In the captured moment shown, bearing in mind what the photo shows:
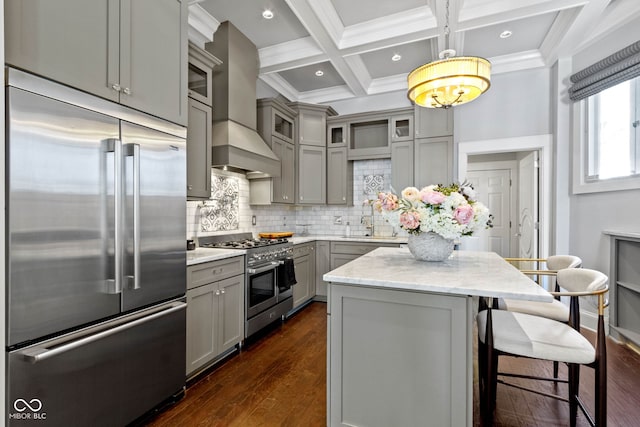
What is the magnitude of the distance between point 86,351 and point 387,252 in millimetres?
1898

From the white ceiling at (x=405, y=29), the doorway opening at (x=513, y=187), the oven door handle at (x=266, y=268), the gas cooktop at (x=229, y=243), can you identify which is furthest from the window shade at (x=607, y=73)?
the oven door handle at (x=266, y=268)

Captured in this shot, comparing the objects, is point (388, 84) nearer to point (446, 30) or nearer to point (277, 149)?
point (446, 30)

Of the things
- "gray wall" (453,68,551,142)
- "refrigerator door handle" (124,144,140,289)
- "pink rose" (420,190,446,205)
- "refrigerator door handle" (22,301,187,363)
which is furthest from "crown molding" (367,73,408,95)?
"refrigerator door handle" (22,301,187,363)

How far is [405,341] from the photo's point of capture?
1503 mm

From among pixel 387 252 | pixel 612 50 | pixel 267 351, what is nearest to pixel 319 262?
pixel 267 351

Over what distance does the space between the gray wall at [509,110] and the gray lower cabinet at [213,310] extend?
3.43m

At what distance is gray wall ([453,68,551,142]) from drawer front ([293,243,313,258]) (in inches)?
97.2

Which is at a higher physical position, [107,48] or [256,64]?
[256,64]

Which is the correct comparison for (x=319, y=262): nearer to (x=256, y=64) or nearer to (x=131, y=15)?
(x=256, y=64)

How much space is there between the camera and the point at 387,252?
7.95ft

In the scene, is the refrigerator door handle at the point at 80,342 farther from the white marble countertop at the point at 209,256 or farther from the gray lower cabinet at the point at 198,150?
the gray lower cabinet at the point at 198,150

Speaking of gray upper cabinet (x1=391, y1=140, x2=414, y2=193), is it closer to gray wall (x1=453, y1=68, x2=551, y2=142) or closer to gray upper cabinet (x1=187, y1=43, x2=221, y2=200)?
gray wall (x1=453, y1=68, x2=551, y2=142)

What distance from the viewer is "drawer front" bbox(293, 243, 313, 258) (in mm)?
3869

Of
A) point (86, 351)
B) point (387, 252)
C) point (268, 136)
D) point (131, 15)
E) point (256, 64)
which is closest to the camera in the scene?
point (86, 351)
